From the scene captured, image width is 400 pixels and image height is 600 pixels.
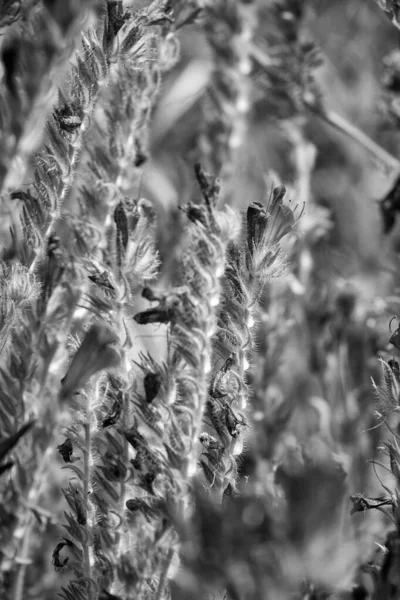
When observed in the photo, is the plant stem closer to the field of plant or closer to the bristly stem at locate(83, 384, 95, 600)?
the field of plant

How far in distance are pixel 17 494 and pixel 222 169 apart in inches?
22.9

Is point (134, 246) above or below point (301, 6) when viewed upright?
below

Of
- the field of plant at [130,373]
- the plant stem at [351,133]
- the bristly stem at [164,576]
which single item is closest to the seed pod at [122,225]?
the field of plant at [130,373]

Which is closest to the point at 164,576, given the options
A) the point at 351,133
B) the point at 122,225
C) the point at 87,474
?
the point at 87,474

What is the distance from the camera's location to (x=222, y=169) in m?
0.88

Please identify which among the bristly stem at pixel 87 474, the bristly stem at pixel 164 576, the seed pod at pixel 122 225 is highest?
the seed pod at pixel 122 225

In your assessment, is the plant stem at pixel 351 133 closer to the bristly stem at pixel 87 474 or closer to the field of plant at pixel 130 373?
the field of plant at pixel 130 373

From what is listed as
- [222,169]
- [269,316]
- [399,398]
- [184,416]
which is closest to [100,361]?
[184,416]

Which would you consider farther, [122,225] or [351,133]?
[351,133]

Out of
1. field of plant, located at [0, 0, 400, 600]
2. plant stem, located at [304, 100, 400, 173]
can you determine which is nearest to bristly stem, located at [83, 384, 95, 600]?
field of plant, located at [0, 0, 400, 600]

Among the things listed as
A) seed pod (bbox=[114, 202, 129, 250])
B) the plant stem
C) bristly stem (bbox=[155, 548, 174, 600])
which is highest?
the plant stem

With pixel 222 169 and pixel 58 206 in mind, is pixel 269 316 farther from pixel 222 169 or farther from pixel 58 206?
pixel 58 206

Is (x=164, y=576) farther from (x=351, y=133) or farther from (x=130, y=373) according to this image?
(x=351, y=133)

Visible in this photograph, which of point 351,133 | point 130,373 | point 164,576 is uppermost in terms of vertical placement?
point 351,133
